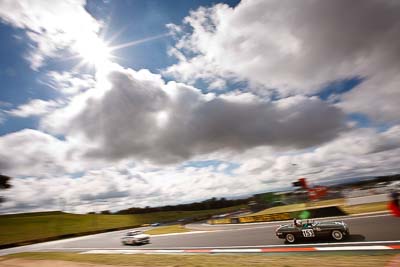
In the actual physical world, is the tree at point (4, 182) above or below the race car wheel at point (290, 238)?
above

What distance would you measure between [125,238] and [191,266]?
1694cm

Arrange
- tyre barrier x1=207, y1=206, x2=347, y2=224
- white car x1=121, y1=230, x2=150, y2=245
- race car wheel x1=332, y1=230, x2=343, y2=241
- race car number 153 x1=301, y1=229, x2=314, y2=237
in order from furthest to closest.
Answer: tyre barrier x1=207, y1=206, x2=347, y2=224, white car x1=121, y1=230, x2=150, y2=245, race car number 153 x1=301, y1=229, x2=314, y2=237, race car wheel x1=332, y1=230, x2=343, y2=241

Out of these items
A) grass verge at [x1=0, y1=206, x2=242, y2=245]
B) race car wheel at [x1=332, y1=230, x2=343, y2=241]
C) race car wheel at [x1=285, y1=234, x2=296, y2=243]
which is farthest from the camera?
grass verge at [x1=0, y1=206, x2=242, y2=245]

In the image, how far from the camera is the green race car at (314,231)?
43.8 feet

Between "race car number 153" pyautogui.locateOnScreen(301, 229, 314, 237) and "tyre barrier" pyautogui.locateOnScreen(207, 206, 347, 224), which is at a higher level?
"tyre barrier" pyautogui.locateOnScreen(207, 206, 347, 224)

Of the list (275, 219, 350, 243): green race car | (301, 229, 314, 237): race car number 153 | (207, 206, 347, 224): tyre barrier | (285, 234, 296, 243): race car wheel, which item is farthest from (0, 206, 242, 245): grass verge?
(301, 229, 314, 237): race car number 153

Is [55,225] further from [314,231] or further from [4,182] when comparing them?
[314,231]

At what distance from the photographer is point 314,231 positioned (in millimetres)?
13930

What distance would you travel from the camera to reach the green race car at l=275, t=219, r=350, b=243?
13.4m

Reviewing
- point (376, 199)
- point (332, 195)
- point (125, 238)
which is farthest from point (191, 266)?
point (332, 195)

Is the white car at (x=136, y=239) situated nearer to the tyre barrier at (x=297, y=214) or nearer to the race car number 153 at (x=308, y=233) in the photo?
the race car number 153 at (x=308, y=233)

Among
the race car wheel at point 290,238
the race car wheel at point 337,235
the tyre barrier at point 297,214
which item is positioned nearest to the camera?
the race car wheel at point 337,235

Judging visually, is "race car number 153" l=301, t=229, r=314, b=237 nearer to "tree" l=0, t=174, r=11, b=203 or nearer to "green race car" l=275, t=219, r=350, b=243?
"green race car" l=275, t=219, r=350, b=243

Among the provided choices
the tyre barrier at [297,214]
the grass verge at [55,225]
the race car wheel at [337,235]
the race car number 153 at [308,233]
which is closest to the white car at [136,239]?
the race car number 153 at [308,233]
